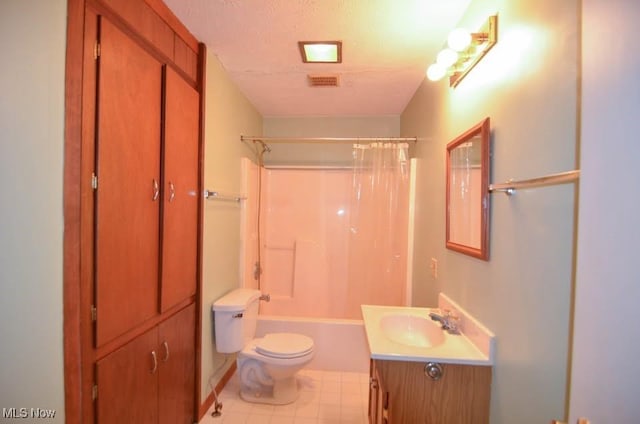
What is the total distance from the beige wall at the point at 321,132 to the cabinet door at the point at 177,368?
1909 mm

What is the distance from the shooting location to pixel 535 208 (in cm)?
88

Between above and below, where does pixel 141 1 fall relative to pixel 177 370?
above

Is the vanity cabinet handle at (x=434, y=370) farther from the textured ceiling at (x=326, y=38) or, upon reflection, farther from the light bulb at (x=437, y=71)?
the textured ceiling at (x=326, y=38)

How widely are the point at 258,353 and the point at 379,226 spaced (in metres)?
1.44

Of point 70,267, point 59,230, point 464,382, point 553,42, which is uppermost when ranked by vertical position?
point 553,42

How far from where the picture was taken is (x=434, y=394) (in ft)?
3.96

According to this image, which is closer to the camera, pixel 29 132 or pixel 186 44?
pixel 29 132

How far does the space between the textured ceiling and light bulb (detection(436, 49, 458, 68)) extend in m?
0.25

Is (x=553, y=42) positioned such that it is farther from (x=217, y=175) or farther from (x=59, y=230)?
(x=217, y=175)

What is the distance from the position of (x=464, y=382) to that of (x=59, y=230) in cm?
163

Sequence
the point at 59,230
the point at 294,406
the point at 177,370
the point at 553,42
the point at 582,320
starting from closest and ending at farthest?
the point at 582,320, the point at 553,42, the point at 59,230, the point at 177,370, the point at 294,406

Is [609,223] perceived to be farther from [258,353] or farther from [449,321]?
[258,353]

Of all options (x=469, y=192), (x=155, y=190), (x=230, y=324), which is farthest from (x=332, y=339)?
(x=155, y=190)

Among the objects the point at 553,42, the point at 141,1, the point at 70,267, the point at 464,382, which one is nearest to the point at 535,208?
the point at 553,42
